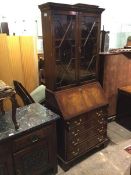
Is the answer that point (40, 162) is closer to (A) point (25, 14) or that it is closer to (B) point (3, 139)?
(B) point (3, 139)

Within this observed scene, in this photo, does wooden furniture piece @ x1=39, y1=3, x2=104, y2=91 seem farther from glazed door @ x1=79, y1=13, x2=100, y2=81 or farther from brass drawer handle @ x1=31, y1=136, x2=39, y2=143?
brass drawer handle @ x1=31, y1=136, x2=39, y2=143

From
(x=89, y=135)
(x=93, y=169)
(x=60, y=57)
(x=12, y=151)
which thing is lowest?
(x=93, y=169)

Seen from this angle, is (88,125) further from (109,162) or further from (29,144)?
(29,144)

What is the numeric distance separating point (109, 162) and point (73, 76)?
4.00 feet

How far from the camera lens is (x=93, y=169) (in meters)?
2.08

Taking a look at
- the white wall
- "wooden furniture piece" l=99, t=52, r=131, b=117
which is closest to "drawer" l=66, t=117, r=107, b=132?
"wooden furniture piece" l=99, t=52, r=131, b=117

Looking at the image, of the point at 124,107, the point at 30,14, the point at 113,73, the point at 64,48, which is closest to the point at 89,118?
the point at 64,48

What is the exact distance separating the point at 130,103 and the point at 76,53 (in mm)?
1528

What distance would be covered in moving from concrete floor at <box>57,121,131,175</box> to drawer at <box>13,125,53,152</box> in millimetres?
635

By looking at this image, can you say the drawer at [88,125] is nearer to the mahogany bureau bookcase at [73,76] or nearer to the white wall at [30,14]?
the mahogany bureau bookcase at [73,76]

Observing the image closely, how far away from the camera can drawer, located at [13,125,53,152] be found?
1.60 m

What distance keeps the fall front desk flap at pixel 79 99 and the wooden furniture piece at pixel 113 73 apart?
46 cm

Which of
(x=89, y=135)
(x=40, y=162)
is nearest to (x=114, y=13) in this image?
(x=89, y=135)

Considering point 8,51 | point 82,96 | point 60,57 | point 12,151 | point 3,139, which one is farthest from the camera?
point 8,51
